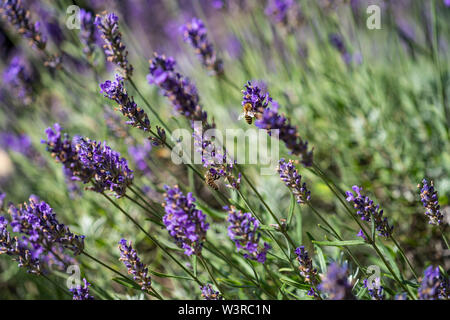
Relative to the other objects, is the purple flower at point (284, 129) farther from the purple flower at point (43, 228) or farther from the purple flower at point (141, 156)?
the purple flower at point (141, 156)

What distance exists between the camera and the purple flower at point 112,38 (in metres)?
1.48

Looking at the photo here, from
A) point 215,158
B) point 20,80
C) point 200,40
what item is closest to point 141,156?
point 200,40

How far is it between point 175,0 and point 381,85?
5.51 feet

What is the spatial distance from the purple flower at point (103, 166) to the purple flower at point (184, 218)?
0.86ft

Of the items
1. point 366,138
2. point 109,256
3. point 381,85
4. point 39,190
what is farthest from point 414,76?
point 39,190

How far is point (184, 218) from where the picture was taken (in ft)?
3.58

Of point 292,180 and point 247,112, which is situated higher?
point 247,112

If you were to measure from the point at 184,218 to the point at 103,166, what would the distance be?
0.40 m

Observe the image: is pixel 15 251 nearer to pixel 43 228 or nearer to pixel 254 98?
pixel 43 228

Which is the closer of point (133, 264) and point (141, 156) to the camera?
point (133, 264)

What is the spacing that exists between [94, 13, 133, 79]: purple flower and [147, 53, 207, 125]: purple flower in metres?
0.41

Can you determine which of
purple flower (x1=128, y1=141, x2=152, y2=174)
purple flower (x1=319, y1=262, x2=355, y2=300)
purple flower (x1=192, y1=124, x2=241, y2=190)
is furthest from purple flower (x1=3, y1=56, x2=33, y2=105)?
purple flower (x1=319, y1=262, x2=355, y2=300)

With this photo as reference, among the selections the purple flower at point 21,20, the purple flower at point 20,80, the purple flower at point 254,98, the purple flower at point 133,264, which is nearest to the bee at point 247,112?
the purple flower at point 254,98

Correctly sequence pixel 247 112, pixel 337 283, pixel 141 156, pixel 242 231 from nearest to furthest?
pixel 337 283, pixel 242 231, pixel 247 112, pixel 141 156
